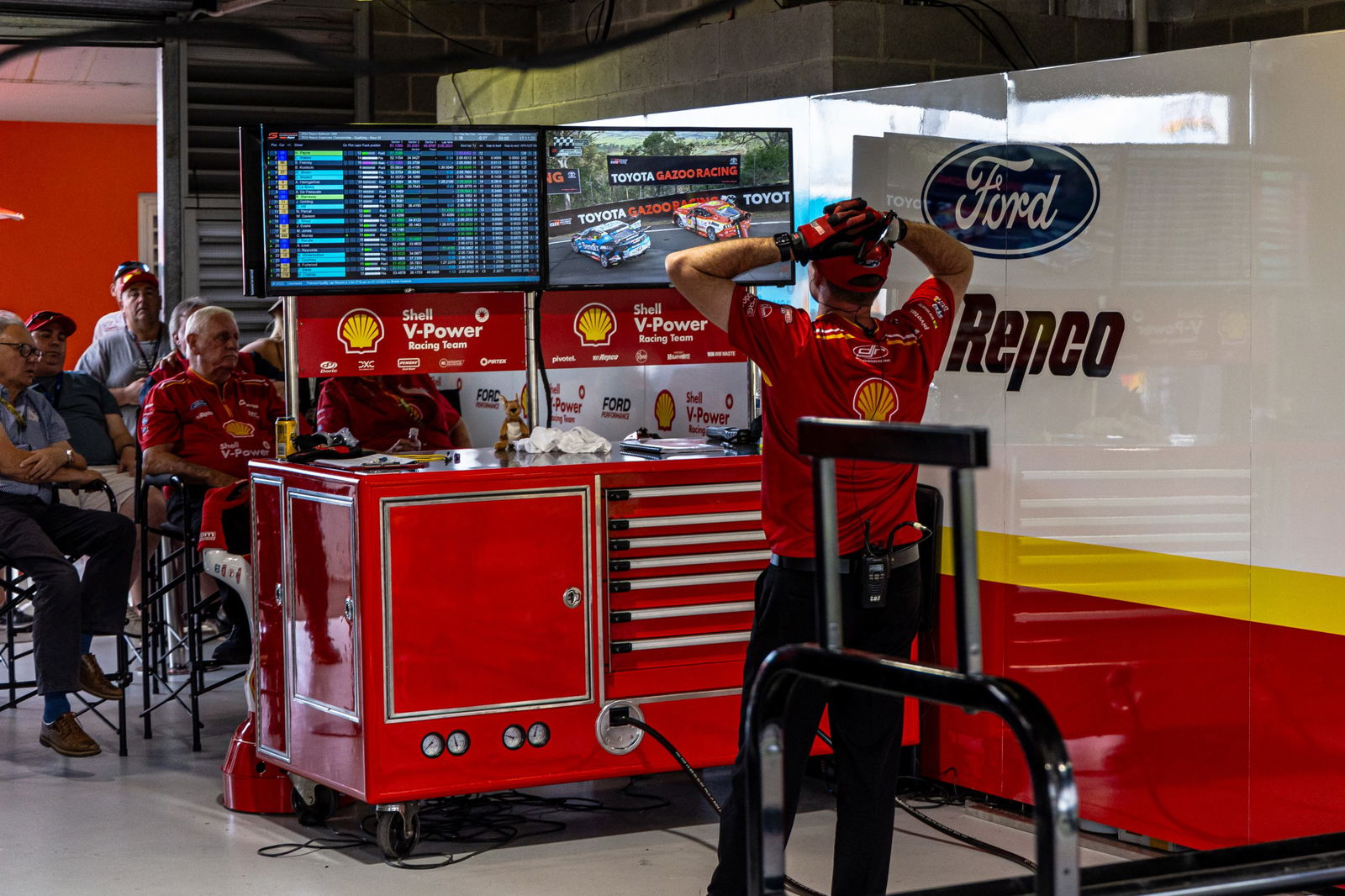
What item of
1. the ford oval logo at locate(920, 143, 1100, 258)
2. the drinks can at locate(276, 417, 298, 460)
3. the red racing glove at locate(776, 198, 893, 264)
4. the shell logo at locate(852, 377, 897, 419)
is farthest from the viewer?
the drinks can at locate(276, 417, 298, 460)

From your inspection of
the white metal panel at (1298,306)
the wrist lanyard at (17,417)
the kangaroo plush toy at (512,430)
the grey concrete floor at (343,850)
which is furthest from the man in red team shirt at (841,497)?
the wrist lanyard at (17,417)

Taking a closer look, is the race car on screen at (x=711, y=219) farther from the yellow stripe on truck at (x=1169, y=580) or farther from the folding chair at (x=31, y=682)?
the folding chair at (x=31, y=682)

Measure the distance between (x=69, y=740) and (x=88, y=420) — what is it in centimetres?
187

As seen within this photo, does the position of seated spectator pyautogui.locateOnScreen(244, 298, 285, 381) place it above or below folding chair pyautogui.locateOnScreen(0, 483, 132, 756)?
above

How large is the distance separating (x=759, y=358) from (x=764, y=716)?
4.35 feet

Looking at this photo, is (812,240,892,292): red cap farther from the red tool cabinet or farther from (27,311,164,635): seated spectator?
(27,311,164,635): seated spectator

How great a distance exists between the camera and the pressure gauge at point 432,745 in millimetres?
4441

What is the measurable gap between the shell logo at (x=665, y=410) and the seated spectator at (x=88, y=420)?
7.41ft

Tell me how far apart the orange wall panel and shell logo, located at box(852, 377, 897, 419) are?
11.7 m

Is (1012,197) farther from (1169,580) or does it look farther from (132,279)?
(132,279)

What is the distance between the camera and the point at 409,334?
4930 mm

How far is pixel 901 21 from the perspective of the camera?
5770 millimetres

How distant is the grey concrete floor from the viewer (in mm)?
4285

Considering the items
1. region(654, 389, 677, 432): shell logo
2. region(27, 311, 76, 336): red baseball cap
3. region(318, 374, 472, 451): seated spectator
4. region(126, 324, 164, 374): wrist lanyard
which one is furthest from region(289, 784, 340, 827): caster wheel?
region(126, 324, 164, 374): wrist lanyard
